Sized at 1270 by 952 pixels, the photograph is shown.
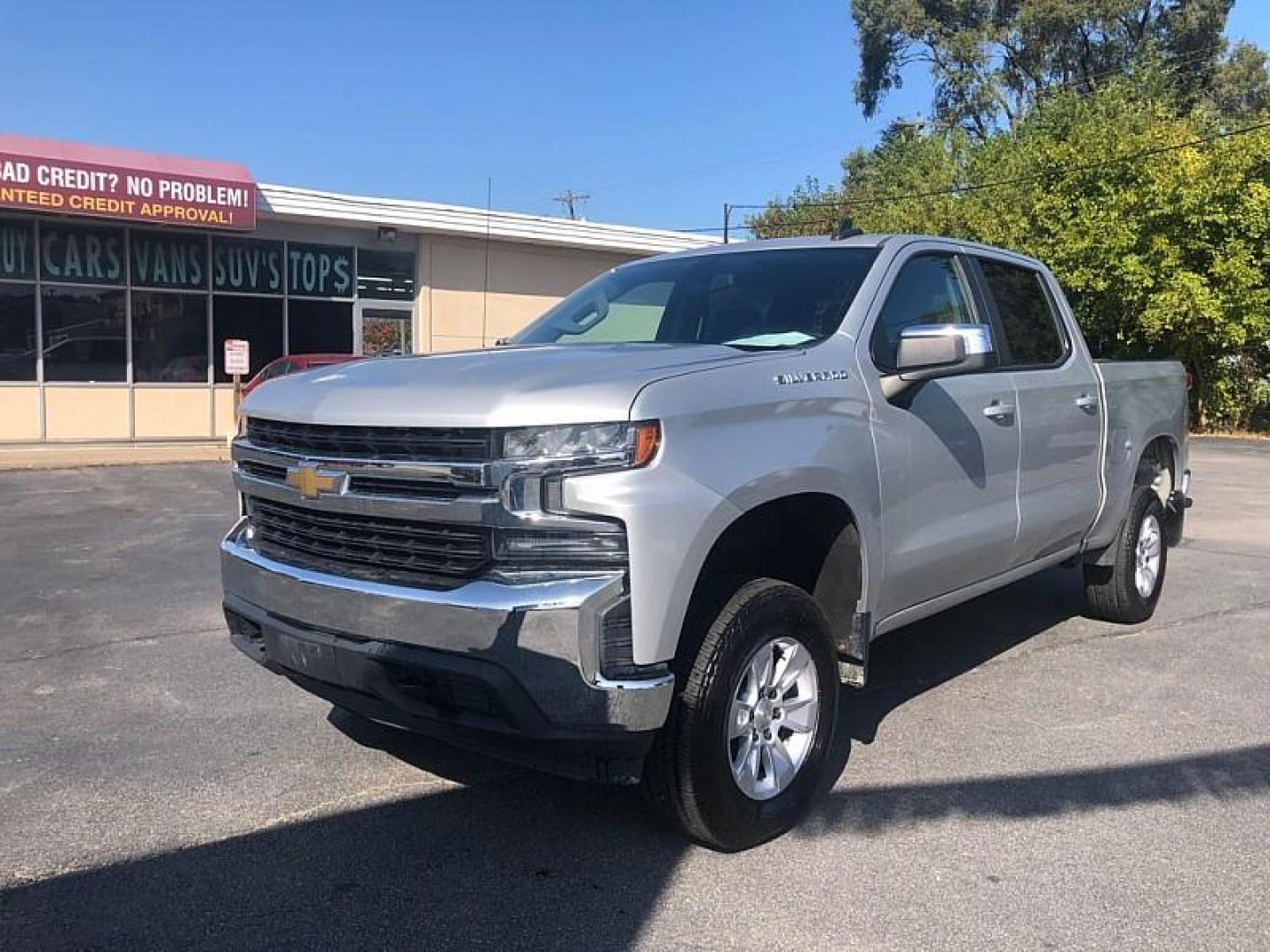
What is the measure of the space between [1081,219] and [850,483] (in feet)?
68.0

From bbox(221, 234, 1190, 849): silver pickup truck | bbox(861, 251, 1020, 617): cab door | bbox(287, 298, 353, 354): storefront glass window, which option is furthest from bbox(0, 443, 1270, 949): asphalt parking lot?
bbox(287, 298, 353, 354): storefront glass window

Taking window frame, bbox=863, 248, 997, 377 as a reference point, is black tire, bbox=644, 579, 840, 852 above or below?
below

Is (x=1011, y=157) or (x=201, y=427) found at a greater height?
(x=1011, y=157)

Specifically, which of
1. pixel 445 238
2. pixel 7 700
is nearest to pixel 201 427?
pixel 445 238

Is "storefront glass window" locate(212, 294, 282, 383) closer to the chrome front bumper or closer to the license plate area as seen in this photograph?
the license plate area

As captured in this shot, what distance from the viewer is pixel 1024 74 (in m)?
44.1

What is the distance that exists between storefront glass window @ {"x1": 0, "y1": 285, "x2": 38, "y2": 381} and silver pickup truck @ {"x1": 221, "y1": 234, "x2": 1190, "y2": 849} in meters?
15.7

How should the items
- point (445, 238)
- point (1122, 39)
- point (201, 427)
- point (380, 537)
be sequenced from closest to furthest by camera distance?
point (380, 537), point (201, 427), point (445, 238), point (1122, 39)

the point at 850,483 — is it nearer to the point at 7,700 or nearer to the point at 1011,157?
the point at 7,700

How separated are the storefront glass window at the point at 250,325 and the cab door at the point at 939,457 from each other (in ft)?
54.5

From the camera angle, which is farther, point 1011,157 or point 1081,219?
point 1011,157

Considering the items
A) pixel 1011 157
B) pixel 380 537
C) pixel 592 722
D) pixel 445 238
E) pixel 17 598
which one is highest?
pixel 1011 157

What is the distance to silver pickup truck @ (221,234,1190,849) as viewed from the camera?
2941 millimetres

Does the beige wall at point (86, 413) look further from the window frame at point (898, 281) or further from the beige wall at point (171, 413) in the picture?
the window frame at point (898, 281)
